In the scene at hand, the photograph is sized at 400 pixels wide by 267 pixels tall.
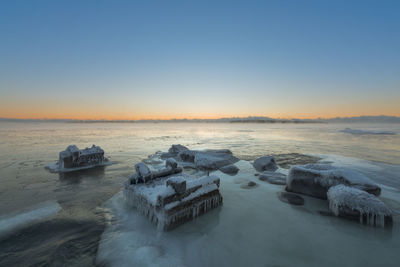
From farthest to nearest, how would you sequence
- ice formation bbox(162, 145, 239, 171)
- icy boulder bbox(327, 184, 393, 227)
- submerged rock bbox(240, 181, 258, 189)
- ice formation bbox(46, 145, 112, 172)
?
ice formation bbox(162, 145, 239, 171), ice formation bbox(46, 145, 112, 172), submerged rock bbox(240, 181, 258, 189), icy boulder bbox(327, 184, 393, 227)

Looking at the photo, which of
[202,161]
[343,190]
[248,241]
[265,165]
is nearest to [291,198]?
[343,190]

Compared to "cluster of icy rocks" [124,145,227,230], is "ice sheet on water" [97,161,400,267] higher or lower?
lower

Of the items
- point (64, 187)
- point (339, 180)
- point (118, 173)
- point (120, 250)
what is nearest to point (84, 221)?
point (120, 250)

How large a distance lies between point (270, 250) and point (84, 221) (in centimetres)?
586

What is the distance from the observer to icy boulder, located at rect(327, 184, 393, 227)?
5023mm

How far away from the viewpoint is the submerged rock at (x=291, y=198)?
6.61m

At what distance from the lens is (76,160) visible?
38.0 ft

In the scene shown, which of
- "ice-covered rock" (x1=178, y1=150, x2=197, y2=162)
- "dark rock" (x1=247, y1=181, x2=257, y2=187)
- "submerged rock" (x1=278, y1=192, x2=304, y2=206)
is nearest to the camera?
"submerged rock" (x1=278, y1=192, x2=304, y2=206)

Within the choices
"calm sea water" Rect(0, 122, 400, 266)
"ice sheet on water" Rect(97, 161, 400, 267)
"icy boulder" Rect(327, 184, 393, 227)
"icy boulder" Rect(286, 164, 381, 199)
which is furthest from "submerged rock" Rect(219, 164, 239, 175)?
"icy boulder" Rect(327, 184, 393, 227)

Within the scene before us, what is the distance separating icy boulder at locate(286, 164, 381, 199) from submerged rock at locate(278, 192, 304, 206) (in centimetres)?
50

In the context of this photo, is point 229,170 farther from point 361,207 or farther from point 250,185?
point 361,207

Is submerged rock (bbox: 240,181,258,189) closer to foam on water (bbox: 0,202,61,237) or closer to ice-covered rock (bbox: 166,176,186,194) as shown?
ice-covered rock (bbox: 166,176,186,194)

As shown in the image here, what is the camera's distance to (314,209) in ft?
20.0

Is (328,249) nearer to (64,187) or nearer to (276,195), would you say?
(276,195)
